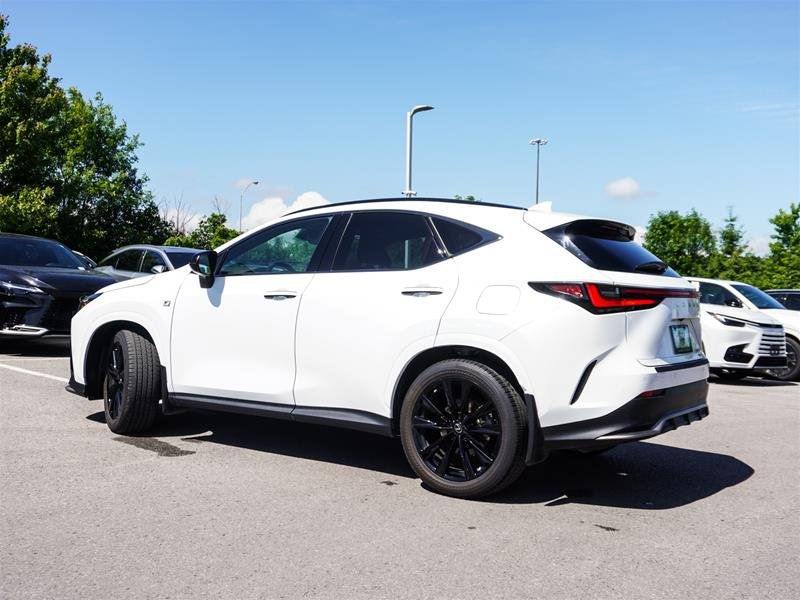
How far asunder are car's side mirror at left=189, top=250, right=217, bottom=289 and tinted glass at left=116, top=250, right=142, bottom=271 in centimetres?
898

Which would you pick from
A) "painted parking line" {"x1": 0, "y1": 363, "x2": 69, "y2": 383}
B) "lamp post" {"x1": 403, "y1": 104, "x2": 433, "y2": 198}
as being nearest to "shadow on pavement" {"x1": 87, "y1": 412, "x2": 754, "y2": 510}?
"painted parking line" {"x1": 0, "y1": 363, "x2": 69, "y2": 383}

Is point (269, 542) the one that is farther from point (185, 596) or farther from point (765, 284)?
point (765, 284)

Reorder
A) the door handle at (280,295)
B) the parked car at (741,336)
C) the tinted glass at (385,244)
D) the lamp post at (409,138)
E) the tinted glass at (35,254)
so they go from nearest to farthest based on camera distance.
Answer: the tinted glass at (385,244) < the door handle at (280,295) < the tinted glass at (35,254) < the parked car at (741,336) < the lamp post at (409,138)

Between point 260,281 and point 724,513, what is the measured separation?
3.28 meters

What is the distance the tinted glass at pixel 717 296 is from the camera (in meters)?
12.5

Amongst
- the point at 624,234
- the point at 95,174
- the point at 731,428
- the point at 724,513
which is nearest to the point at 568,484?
the point at 724,513

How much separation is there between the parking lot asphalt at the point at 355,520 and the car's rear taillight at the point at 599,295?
117cm

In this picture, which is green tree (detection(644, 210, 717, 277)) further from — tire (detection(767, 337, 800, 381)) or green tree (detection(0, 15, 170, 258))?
tire (detection(767, 337, 800, 381))

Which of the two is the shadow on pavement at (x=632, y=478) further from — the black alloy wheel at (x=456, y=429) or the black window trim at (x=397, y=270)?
the black window trim at (x=397, y=270)

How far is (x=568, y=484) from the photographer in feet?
16.7

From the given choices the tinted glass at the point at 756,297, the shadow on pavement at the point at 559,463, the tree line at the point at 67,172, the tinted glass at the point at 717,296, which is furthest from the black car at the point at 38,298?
the tree line at the point at 67,172

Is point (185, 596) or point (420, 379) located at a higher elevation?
point (420, 379)

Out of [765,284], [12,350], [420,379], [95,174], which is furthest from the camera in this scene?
[95,174]

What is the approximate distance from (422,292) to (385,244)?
52 centimetres
